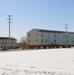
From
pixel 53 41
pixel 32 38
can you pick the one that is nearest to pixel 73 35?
pixel 53 41

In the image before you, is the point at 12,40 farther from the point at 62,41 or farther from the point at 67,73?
the point at 67,73

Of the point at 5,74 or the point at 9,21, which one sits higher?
the point at 9,21

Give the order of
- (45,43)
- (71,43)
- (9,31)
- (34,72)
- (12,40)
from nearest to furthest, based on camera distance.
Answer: (34,72) < (9,31) < (45,43) < (71,43) < (12,40)

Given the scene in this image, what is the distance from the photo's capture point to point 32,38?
100500 mm

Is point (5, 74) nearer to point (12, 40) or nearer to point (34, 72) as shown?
point (34, 72)

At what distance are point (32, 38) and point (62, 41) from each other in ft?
46.7

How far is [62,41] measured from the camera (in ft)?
335


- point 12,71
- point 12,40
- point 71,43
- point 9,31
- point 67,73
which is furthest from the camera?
point 12,40

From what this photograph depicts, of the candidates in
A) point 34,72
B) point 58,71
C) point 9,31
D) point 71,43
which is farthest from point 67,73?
point 71,43

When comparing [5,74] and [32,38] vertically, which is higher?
[32,38]

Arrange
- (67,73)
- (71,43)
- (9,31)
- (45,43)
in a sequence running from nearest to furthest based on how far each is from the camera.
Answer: (67,73) < (9,31) < (45,43) < (71,43)

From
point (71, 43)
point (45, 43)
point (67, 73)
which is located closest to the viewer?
point (67, 73)

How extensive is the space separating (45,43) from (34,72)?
3315 inches

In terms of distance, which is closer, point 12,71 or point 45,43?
point 12,71
